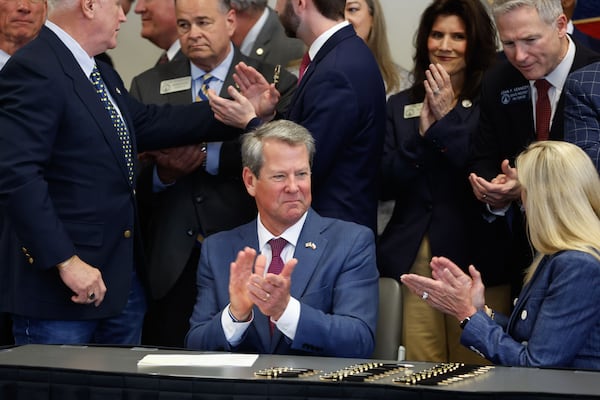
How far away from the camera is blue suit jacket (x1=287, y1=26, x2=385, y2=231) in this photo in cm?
420

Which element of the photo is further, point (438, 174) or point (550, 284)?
point (438, 174)

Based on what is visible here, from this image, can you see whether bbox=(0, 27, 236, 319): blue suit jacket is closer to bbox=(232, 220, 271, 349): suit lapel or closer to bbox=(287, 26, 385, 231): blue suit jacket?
bbox=(232, 220, 271, 349): suit lapel

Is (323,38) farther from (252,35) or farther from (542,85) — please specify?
(252,35)

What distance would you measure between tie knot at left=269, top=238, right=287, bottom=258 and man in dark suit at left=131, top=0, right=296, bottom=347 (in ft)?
2.51

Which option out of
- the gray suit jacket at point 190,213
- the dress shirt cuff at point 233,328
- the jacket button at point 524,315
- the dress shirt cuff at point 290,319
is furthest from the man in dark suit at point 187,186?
the jacket button at point 524,315

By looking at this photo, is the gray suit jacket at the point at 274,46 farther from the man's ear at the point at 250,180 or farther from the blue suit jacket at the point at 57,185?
the blue suit jacket at the point at 57,185

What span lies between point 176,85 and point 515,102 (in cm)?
150

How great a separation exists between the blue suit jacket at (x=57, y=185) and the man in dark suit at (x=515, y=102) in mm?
1360

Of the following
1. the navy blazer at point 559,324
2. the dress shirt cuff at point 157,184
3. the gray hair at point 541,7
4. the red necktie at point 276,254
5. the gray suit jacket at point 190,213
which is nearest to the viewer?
the navy blazer at point 559,324

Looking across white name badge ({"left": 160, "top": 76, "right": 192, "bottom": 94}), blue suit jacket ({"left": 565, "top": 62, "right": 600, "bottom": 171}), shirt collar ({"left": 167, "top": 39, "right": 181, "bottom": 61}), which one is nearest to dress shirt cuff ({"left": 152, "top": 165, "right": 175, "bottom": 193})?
white name badge ({"left": 160, "top": 76, "right": 192, "bottom": 94})

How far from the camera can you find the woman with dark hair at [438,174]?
450 centimetres

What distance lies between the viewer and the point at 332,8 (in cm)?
440

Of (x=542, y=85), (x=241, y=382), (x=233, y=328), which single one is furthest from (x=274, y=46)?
(x=241, y=382)

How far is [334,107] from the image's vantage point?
4191 millimetres
